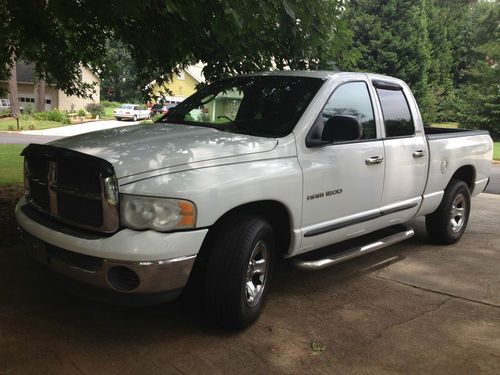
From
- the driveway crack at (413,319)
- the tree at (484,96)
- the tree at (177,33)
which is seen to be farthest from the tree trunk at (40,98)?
the driveway crack at (413,319)

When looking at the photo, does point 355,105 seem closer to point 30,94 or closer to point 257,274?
point 257,274

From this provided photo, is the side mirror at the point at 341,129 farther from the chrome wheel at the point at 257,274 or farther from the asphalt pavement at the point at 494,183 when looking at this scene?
the asphalt pavement at the point at 494,183

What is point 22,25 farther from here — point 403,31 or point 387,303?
point 403,31

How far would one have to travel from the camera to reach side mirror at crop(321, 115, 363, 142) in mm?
A: 4039

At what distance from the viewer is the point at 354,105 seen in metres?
4.73

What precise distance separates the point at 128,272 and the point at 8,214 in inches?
166

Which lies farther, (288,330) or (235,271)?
(288,330)

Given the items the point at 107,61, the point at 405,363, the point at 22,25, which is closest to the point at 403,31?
the point at 107,61

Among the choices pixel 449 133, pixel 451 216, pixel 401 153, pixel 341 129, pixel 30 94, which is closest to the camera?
pixel 341 129

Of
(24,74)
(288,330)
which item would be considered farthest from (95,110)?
(288,330)

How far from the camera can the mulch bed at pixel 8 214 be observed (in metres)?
5.52

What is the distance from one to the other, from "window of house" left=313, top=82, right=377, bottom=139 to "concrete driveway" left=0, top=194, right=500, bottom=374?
145 cm

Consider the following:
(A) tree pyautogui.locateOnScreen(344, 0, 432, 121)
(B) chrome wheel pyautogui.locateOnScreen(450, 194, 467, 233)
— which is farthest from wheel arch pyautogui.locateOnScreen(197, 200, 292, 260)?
(A) tree pyautogui.locateOnScreen(344, 0, 432, 121)

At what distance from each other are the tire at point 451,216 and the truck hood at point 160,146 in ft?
9.95
